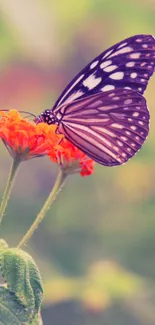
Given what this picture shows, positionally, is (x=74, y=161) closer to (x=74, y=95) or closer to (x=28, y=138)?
(x=28, y=138)

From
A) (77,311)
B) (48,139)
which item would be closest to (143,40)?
(48,139)

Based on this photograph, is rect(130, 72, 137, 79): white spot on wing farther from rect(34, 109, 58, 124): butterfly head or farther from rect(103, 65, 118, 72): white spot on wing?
rect(34, 109, 58, 124): butterfly head

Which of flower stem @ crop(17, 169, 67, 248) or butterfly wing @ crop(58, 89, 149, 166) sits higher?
butterfly wing @ crop(58, 89, 149, 166)

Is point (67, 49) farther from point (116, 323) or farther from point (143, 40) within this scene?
point (143, 40)

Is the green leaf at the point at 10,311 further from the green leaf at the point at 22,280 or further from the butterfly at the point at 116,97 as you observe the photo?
the butterfly at the point at 116,97

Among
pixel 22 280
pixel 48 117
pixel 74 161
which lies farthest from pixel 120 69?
pixel 22 280

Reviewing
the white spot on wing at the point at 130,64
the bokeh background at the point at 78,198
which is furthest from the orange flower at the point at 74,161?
the bokeh background at the point at 78,198

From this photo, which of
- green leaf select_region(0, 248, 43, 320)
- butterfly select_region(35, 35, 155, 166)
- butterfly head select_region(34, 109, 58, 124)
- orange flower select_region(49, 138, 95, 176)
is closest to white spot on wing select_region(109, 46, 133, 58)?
butterfly select_region(35, 35, 155, 166)
